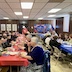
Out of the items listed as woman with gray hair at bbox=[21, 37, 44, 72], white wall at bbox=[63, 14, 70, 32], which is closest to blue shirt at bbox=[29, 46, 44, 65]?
woman with gray hair at bbox=[21, 37, 44, 72]

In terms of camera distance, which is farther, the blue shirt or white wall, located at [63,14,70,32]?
white wall, located at [63,14,70,32]

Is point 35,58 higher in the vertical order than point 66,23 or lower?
lower

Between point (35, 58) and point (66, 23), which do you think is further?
point (66, 23)

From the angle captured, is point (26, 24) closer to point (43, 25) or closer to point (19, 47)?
point (43, 25)

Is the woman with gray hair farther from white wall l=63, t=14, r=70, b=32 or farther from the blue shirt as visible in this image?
white wall l=63, t=14, r=70, b=32

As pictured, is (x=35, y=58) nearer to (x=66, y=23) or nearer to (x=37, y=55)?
(x=37, y=55)

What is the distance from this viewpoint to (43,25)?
51.8 feet

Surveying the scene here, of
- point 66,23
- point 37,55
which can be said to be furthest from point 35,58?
point 66,23

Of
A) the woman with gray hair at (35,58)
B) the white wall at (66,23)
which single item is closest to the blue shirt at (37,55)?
the woman with gray hair at (35,58)

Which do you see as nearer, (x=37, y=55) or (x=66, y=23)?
(x=37, y=55)

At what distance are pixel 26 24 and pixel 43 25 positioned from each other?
217 cm

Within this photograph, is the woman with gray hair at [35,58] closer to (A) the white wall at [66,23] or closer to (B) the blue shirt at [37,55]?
(B) the blue shirt at [37,55]

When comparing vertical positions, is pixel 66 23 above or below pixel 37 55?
above

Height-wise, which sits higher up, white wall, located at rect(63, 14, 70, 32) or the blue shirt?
white wall, located at rect(63, 14, 70, 32)
